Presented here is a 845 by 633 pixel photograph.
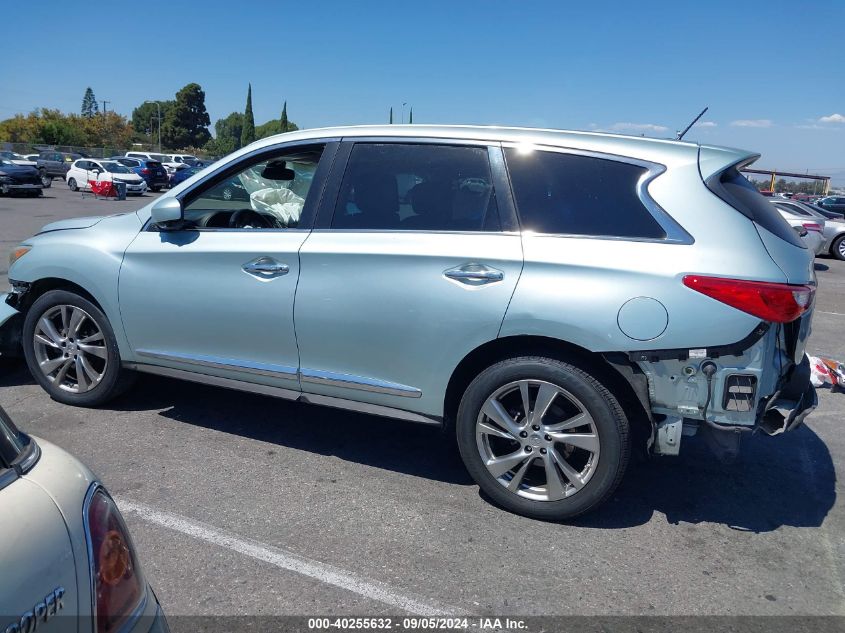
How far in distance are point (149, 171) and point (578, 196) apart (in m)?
35.4

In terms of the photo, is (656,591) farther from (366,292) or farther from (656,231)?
(366,292)

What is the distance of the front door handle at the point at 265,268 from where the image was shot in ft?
12.8

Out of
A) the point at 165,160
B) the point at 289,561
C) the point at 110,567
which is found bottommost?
the point at 289,561

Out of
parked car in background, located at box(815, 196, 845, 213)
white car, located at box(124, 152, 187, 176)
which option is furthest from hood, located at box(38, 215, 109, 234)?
white car, located at box(124, 152, 187, 176)

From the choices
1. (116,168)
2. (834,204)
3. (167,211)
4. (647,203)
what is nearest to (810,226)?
(834,204)

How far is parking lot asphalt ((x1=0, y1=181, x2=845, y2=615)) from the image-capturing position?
2920mm

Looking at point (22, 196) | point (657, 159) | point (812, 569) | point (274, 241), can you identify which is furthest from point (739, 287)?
point (22, 196)

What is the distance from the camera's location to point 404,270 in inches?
143

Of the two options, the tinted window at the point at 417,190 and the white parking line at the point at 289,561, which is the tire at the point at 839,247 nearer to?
the tinted window at the point at 417,190

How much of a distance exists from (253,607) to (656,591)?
1678 millimetres

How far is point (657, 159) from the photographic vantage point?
342cm

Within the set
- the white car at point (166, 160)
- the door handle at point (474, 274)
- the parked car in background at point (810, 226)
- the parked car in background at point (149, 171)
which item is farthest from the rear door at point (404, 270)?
the white car at point (166, 160)

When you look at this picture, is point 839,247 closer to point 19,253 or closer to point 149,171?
point 19,253

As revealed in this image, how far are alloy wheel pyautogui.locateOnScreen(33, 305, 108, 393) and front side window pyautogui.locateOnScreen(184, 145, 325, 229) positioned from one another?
100 cm
